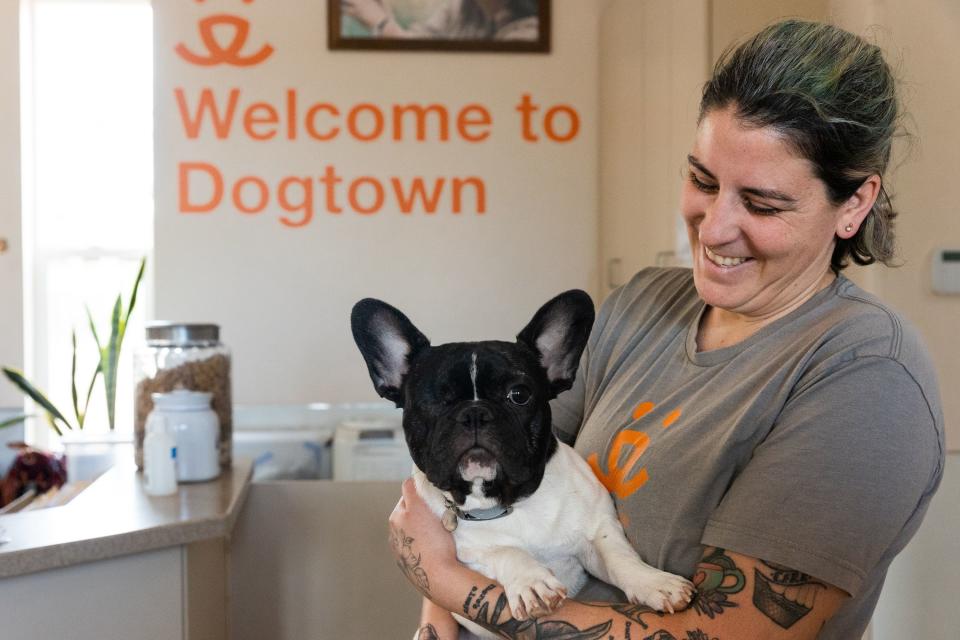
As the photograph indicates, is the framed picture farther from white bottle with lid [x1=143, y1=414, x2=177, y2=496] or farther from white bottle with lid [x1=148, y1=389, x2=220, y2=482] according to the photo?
white bottle with lid [x1=143, y1=414, x2=177, y2=496]

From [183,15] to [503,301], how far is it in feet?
5.59

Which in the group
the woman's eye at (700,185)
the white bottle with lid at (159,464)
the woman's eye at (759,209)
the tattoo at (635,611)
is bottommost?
the white bottle with lid at (159,464)

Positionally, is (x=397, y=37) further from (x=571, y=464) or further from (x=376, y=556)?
(x=571, y=464)

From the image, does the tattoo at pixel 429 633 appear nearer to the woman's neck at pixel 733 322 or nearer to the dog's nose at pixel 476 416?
the dog's nose at pixel 476 416

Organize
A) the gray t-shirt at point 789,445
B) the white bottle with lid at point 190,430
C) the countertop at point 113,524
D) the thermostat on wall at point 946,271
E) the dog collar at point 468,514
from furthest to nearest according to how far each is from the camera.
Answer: the white bottle with lid at point 190,430 < the thermostat on wall at point 946,271 < the countertop at point 113,524 < the dog collar at point 468,514 < the gray t-shirt at point 789,445

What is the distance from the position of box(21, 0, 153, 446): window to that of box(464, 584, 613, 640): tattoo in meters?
3.31

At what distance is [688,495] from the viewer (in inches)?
41.8

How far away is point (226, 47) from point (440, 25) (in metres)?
0.85

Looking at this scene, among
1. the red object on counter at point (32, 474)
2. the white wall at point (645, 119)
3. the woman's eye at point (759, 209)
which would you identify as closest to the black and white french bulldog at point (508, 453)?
the woman's eye at point (759, 209)

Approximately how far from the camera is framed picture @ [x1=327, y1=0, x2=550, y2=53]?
371 cm

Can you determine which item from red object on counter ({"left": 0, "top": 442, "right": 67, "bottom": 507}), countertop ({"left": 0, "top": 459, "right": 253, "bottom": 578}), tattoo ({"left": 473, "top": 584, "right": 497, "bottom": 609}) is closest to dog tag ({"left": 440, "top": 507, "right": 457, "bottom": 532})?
tattoo ({"left": 473, "top": 584, "right": 497, "bottom": 609})

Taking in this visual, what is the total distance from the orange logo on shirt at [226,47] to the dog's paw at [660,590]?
314 cm

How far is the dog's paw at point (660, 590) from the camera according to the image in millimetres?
1006

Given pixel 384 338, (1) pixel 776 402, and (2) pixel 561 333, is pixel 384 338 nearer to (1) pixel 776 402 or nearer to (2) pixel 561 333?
(2) pixel 561 333
